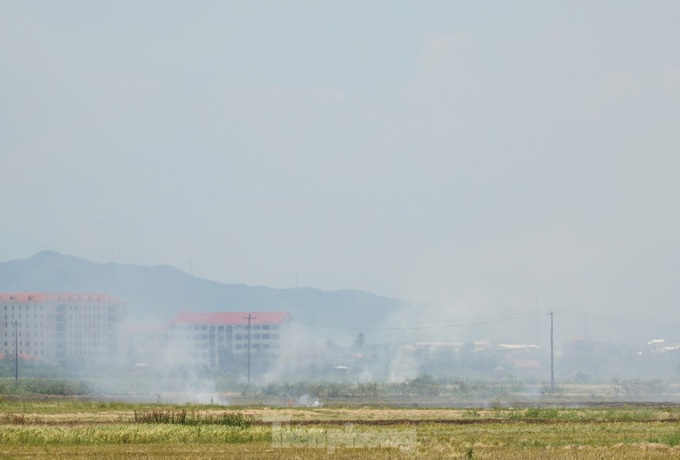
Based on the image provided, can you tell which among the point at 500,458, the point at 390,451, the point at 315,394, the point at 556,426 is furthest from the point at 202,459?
the point at 315,394

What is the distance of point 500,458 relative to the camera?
126 ft

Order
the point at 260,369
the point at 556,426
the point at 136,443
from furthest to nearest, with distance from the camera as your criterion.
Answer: the point at 260,369 → the point at 556,426 → the point at 136,443

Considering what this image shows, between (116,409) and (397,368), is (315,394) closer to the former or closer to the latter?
(116,409)

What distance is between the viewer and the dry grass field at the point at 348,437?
40750 mm

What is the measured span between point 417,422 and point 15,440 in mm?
23373

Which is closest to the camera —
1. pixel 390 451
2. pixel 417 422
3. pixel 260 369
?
pixel 390 451

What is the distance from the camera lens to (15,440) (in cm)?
4634

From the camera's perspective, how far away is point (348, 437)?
4753 centimetres

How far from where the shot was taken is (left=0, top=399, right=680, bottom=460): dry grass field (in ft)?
134

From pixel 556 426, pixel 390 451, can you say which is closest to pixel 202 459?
pixel 390 451

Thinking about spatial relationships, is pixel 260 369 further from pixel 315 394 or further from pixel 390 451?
pixel 390 451

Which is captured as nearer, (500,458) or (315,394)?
(500,458)

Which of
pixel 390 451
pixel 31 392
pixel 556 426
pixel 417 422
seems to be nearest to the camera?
pixel 390 451

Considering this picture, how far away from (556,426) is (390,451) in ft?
59.9
